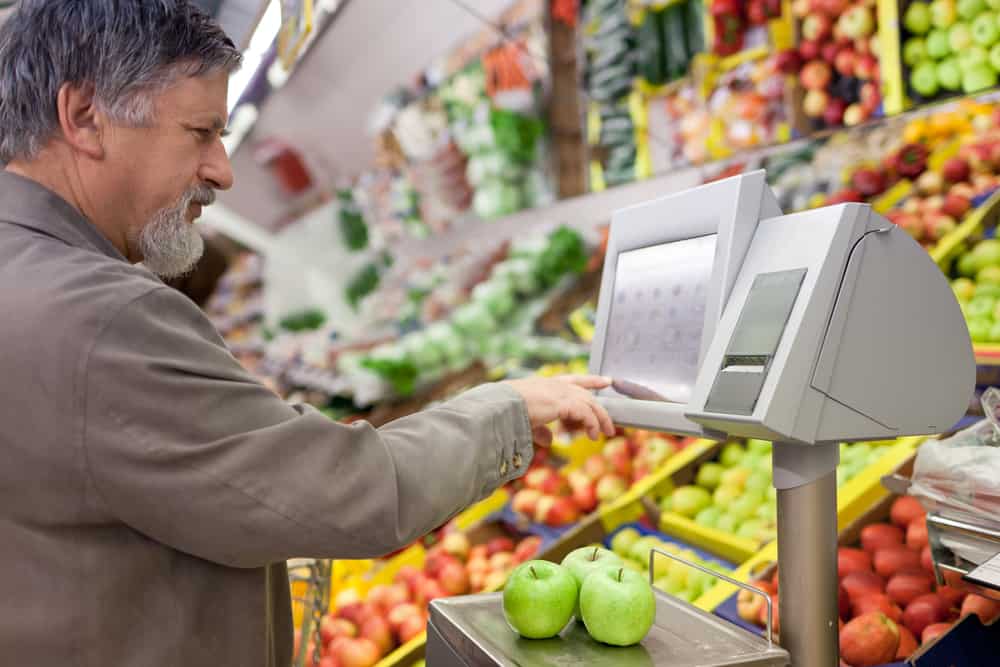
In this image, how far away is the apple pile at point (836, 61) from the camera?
11.3 feet

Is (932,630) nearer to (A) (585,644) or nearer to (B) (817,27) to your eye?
(A) (585,644)

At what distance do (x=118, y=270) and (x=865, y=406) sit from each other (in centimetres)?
107

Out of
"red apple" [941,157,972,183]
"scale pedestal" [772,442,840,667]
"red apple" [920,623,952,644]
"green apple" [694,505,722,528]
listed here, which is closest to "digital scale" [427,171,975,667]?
"scale pedestal" [772,442,840,667]

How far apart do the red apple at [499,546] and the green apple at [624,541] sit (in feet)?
1.84

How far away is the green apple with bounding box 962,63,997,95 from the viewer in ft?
9.98

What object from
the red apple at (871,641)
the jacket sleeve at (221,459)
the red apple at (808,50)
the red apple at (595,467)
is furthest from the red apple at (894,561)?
the red apple at (808,50)

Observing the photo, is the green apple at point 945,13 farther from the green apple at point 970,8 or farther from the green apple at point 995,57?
the green apple at point 995,57

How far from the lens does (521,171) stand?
18.6ft

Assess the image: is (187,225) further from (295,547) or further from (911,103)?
(911,103)

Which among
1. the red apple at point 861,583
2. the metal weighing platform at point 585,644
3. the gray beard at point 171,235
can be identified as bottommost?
the red apple at point 861,583

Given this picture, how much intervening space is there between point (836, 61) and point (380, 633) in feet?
9.59

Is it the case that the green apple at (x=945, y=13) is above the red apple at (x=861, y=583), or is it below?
above

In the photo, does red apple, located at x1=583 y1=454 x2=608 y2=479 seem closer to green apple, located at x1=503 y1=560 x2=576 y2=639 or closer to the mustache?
green apple, located at x1=503 y1=560 x2=576 y2=639

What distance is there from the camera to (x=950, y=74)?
314 centimetres
